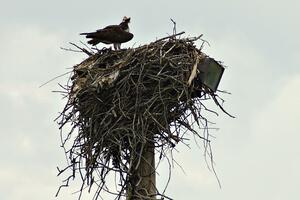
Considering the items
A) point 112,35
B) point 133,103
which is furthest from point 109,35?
point 133,103

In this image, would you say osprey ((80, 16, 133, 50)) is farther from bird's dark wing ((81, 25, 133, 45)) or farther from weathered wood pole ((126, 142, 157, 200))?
weathered wood pole ((126, 142, 157, 200))

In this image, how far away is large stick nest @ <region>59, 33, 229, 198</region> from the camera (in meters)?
5.11

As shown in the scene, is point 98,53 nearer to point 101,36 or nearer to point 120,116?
point 101,36

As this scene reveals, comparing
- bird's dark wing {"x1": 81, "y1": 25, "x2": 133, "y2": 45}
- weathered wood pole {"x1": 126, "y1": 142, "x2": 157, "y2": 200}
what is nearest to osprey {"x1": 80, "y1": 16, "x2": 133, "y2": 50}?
bird's dark wing {"x1": 81, "y1": 25, "x2": 133, "y2": 45}

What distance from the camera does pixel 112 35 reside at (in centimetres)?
677

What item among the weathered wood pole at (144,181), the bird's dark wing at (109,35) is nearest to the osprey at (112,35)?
the bird's dark wing at (109,35)

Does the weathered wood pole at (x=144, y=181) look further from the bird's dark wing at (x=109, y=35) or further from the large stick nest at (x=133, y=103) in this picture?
the bird's dark wing at (x=109, y=35)

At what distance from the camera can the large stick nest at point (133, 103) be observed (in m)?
5.11

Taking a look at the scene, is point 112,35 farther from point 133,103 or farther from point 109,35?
point 133,103

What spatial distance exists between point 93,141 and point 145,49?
3.15 feet

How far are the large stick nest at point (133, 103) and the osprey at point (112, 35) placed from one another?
91 centimetres

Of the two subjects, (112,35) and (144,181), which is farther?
(112,35)

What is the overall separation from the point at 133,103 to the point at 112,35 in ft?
5.27

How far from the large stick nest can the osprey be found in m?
0.91
